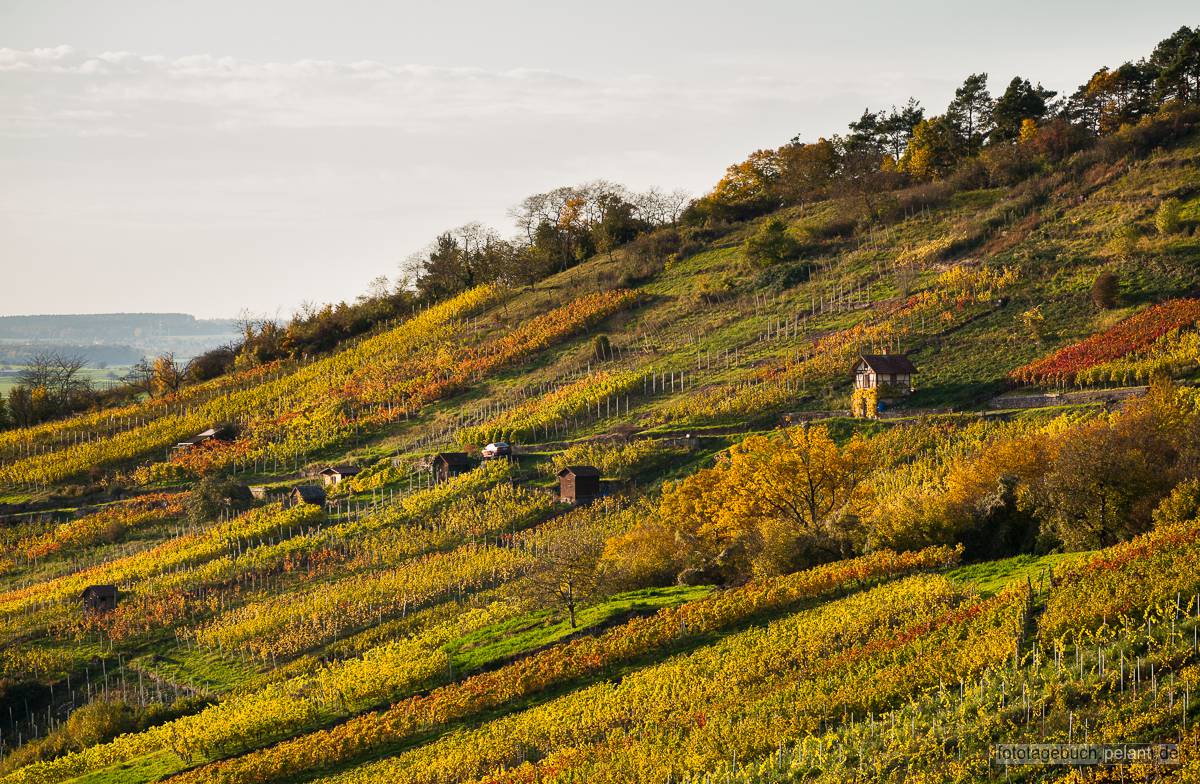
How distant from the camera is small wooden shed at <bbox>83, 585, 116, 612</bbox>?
56.3m

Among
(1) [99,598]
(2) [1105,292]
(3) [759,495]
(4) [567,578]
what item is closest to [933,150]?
(2) [1105,292]

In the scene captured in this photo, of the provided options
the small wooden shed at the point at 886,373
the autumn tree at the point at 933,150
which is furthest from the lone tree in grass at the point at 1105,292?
the autumn tree at the point at 933,150

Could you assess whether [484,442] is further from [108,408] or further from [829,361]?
[108,408]

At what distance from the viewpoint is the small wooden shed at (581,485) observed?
63156 millimetres

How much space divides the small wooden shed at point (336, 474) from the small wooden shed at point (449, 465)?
7.20 meters

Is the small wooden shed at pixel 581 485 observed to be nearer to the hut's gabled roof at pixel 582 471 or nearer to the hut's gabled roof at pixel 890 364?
the hut's gabled roof at pixel 582 471

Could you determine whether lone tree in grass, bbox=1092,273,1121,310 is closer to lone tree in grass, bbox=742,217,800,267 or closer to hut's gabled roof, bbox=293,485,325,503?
lone tree in grass, bbox=742,217,800,267

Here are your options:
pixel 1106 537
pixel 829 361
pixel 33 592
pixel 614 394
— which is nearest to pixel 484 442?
pixel 614 394

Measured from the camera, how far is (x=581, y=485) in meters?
63.5

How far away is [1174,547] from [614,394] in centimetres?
5565

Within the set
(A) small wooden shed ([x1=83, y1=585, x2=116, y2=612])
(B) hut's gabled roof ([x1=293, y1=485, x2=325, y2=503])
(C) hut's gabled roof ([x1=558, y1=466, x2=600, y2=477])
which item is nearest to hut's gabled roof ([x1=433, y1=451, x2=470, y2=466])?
(B) hut's gabled roof ([x1=293, y1=485, x2=325, y2=503])

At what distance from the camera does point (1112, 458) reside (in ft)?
114

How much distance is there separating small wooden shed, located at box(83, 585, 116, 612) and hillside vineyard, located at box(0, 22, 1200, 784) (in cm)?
22

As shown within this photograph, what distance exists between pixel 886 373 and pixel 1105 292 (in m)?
18.3
